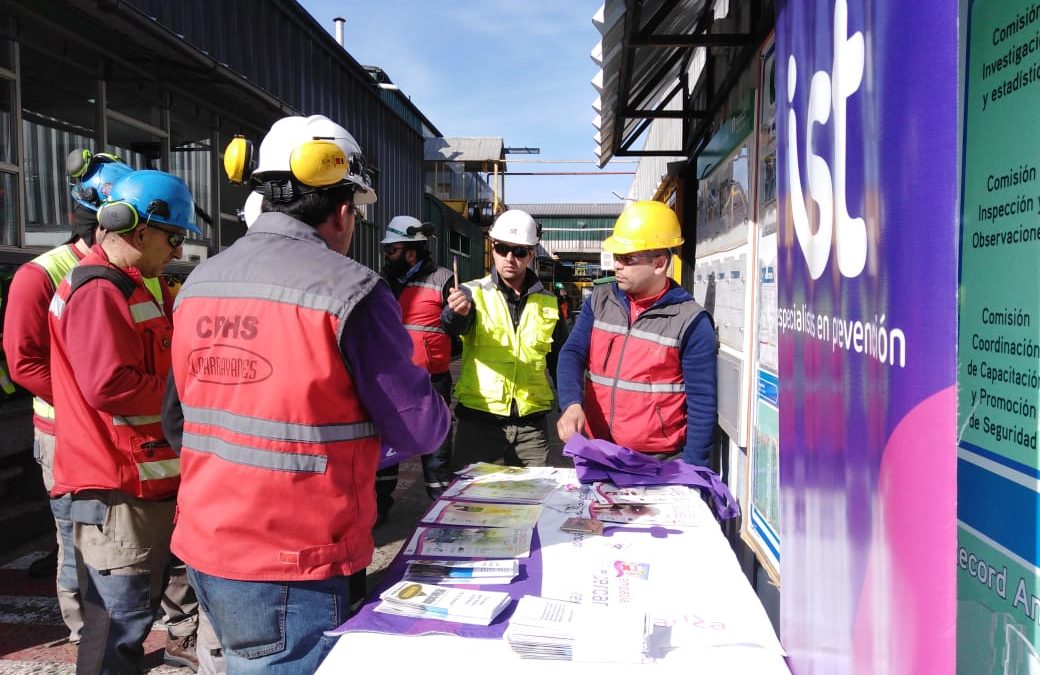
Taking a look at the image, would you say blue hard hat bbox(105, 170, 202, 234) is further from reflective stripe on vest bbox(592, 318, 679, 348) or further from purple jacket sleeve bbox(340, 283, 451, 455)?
reflective stripe on vest bbox(592, 318, 679, 348)

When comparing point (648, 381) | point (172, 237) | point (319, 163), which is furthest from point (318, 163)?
point (648, 381)

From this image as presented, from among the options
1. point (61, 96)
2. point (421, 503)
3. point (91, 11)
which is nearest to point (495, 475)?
point (421, 503)

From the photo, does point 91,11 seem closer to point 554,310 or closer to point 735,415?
point 554,310

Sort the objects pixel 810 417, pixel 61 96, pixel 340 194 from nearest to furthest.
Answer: pixel 810 417
pixel 340 194
pixel 61 96

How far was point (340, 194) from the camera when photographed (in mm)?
1683

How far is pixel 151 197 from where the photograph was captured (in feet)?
7.67

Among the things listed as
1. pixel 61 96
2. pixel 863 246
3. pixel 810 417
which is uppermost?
pixel 61 96

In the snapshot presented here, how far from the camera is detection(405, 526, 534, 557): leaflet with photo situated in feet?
5.83

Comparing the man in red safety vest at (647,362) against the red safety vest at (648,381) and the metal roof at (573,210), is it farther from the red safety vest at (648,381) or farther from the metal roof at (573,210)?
the metal roof at (573,210)

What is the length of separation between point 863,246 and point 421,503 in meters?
4.92

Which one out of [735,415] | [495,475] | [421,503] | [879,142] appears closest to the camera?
[879,142]

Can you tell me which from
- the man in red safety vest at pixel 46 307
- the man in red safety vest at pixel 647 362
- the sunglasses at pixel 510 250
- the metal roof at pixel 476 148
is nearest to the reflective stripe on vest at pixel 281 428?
the man in red safety vest at pixel 647 362

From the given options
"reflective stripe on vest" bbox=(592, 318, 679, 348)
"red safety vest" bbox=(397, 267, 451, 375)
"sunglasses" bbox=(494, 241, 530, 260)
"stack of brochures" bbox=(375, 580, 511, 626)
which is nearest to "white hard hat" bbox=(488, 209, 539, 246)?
"sunglasses" bbox=(494, 241, 530, 260)

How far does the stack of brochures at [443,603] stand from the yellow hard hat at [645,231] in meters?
1.80
